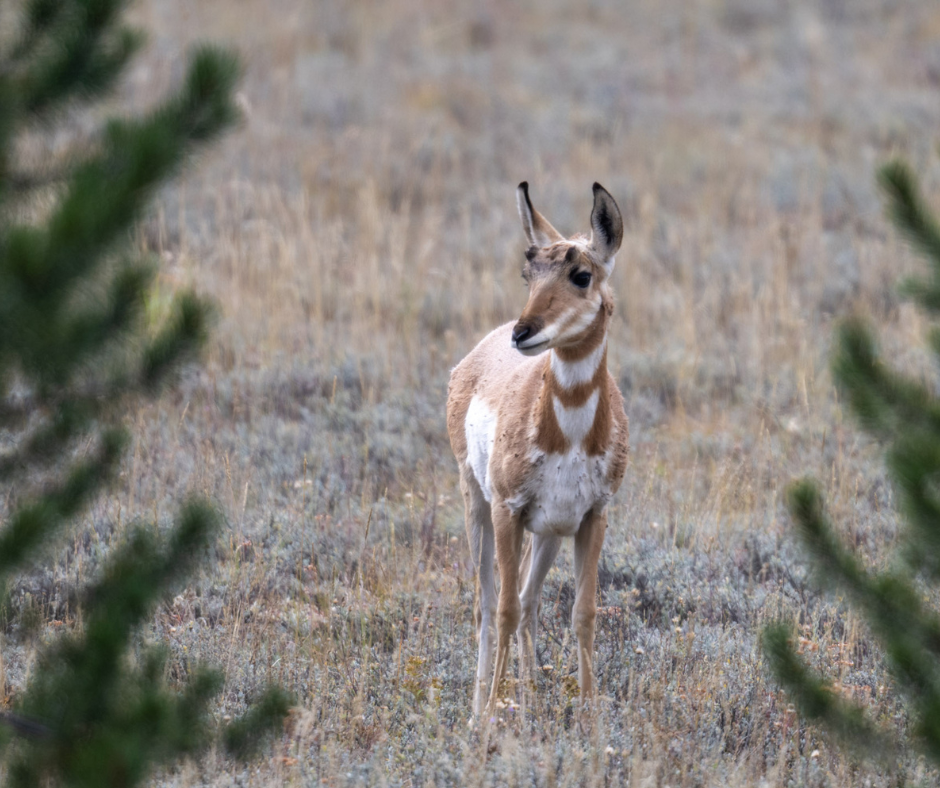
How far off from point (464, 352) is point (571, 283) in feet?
15.5

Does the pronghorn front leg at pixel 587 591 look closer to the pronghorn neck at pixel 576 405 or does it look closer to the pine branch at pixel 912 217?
the pronghorn neck at pixel 576 405

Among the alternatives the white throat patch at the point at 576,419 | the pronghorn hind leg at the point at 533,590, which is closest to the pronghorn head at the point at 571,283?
the white throat patch at the point at 576,419

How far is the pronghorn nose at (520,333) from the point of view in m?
4.32

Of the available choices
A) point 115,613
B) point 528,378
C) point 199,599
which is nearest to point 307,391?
point 199,599

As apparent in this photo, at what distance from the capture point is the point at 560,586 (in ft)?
20.0

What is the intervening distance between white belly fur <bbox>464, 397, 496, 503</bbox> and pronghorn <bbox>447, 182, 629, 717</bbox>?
17 millimetres

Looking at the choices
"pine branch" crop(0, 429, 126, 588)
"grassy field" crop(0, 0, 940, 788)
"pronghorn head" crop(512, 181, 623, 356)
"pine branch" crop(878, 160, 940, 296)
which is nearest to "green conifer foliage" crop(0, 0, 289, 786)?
"pine branch" crop(0, 429, 126, 588)

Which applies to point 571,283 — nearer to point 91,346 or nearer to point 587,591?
point 587,591

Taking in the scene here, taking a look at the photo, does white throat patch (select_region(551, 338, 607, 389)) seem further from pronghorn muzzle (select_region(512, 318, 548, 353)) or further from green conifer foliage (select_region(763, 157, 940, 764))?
green conifer foliage (select_region(763, 157, 940, 764))

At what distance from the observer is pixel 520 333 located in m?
4.32

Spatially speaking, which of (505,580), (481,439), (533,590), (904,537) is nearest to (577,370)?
(481,439)

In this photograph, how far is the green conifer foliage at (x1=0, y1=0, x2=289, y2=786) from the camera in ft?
6.74

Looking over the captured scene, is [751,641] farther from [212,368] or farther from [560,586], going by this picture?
[212,368]

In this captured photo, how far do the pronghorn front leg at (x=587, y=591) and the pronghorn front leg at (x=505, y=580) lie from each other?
0.88ft
